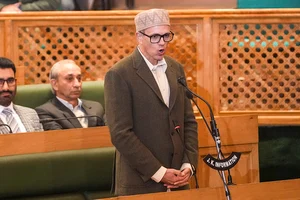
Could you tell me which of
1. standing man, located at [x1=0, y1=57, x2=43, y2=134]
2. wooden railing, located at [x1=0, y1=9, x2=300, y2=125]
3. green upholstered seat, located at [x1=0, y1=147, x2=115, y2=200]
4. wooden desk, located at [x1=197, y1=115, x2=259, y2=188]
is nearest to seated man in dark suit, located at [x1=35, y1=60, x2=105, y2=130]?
standing man, located at [x1=0, y1=57, x2=43, y2=134]

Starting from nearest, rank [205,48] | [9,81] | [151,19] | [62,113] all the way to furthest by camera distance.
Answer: [151,19] < [9,81] < [62,113] < [205,48]

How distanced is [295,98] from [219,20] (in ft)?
2.63

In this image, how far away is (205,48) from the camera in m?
5.74

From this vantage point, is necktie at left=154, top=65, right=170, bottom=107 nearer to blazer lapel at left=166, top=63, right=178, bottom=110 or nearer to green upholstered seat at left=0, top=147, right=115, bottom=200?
blazer lapel at left=166, top=63, right=178, bottom=110

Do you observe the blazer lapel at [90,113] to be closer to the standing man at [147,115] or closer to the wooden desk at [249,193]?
the standing man at [147,115]

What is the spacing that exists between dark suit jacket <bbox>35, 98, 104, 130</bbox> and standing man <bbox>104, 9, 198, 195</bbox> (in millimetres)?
1404

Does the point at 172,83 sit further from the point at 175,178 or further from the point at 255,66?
the point at 255,66

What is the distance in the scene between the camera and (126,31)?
5781 millimetres

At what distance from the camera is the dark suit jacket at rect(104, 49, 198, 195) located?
3418mm

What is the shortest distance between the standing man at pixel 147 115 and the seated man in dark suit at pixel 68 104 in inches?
57.2

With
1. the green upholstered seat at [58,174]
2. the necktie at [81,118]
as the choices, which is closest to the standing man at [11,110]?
the necktie at [81,118]

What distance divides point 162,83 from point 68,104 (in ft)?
5.35

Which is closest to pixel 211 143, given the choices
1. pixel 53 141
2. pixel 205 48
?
pixel 53 141

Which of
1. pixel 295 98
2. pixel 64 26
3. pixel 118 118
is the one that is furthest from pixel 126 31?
pixel 118 118
